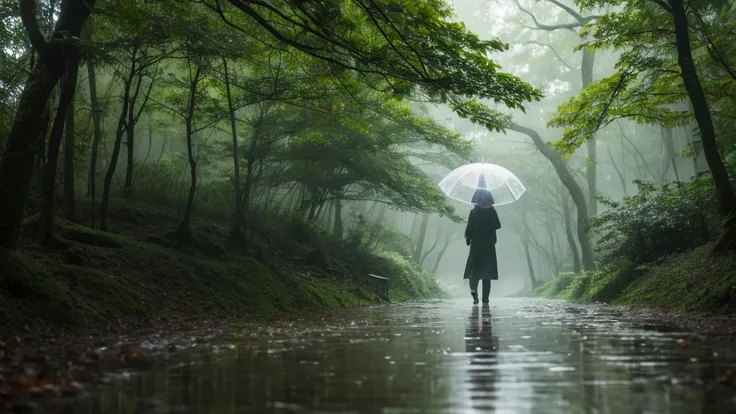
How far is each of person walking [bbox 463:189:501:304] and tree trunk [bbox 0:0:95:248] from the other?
1004cm

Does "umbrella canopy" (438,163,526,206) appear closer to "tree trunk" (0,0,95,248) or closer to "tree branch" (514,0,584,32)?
"tree trunk" (0,0,95,248)

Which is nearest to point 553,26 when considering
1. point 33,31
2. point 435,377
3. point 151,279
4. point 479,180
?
point 479,180

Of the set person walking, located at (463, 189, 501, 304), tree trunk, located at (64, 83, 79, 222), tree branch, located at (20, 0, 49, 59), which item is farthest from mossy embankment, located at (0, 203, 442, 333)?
person walking, located at (463, 189, 501, 304)

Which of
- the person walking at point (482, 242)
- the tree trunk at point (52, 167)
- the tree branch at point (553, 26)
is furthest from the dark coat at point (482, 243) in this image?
the tree branch at point (553, 26)

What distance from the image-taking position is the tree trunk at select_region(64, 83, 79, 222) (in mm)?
9914

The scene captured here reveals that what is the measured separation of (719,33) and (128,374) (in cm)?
1230

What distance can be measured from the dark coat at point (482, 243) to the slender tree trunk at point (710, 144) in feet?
18.0

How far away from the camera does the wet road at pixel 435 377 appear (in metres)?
2.91

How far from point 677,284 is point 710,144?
2.38 m

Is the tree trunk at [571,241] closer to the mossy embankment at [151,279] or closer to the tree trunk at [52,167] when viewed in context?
the mossy embankment at [151,279]

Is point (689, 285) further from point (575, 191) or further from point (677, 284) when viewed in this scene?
point (575, 191)

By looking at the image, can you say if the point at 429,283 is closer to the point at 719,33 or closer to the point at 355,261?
the point at 355,261

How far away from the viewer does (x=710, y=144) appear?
33.4 feet

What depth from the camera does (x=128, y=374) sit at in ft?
12.6
